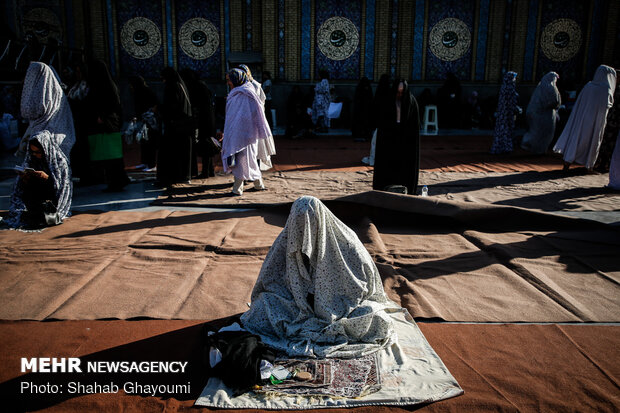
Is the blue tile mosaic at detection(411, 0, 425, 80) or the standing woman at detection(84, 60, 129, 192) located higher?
the blue tile mosaic at detection(411, 0, 425, 80)

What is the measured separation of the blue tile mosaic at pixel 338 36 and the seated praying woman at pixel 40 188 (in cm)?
1041

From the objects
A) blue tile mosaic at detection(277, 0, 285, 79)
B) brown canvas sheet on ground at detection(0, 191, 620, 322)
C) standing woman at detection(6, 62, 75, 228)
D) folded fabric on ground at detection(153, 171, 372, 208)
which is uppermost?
blue tile mosaic at detection(277, 0, 285, 79)

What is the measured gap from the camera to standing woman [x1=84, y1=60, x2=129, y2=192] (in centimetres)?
569

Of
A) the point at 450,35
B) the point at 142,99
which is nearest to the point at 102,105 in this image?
the point at 142,99

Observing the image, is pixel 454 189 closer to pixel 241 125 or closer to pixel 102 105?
pixel 241 125

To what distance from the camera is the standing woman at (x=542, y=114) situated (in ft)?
28.2

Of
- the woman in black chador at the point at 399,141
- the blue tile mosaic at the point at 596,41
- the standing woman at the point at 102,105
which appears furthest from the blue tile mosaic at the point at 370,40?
the standing woman at the point at 102,105

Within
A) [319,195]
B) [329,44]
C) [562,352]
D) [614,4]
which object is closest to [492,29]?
[614,4]

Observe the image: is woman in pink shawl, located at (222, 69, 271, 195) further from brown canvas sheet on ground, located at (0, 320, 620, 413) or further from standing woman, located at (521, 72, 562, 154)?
standing woman, located at (521, 72, 562, 154)

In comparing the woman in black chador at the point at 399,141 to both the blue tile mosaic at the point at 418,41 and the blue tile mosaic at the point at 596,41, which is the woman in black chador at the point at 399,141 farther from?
the blue tile mosaic at the point at 596,41

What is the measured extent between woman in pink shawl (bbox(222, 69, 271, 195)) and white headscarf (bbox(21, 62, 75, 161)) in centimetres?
168

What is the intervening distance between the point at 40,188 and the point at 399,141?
366cm
